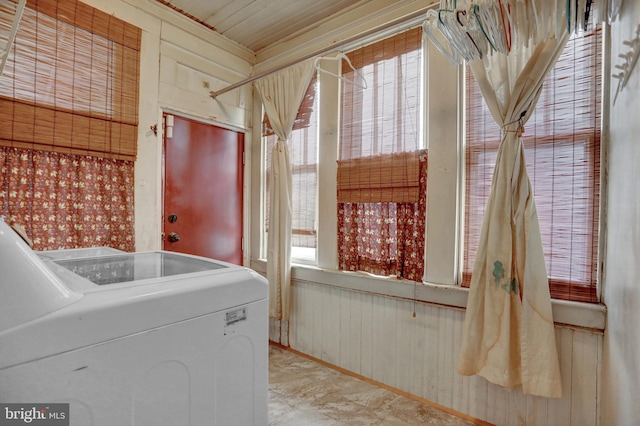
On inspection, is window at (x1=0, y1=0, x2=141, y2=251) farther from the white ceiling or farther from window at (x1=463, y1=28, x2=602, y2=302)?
window at (x1=463, y1=28, x2=602, y2=302)

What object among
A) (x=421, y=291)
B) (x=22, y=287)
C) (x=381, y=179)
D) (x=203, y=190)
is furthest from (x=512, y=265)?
(x=203, y=190)

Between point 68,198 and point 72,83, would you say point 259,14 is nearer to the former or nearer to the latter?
point 72,83

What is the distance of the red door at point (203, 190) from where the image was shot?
272cm

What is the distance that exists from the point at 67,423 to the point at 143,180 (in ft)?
7.21

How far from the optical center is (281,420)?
6.53 feet

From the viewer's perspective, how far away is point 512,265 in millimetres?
1746

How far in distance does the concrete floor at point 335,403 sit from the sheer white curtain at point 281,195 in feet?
1.84

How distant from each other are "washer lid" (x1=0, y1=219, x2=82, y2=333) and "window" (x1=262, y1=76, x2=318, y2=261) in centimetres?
224

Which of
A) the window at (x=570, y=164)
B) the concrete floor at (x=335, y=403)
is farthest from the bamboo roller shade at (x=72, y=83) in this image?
the window at (x=570, y=164)

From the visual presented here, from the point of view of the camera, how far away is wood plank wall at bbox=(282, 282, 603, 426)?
5.55 ft

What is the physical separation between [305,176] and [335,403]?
186cm

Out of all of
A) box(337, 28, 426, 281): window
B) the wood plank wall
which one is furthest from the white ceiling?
the wood plank wall

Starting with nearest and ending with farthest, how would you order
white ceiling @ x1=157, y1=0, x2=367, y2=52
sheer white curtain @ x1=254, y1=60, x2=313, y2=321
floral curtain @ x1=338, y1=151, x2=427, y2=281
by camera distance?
floral curtain @ x1=338, y1=151, x2=427, y2=281 < white ceiling @ x1=157, y1=0, x2=367, y2=52 < sheer white curtain @ x1=254, y1=60, x2=313, y2=321

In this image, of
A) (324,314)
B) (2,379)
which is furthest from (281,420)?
(2,379)
